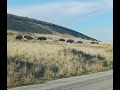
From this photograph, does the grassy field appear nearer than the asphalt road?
No

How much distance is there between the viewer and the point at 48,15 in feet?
5.53

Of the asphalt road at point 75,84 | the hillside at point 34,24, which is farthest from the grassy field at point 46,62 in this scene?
the hillside at point 34,24

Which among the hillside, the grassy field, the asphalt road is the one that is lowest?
the asphalt road

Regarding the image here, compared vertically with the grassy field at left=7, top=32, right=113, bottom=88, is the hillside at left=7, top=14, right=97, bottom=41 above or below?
above

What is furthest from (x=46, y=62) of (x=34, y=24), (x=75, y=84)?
(x=34, y=24)

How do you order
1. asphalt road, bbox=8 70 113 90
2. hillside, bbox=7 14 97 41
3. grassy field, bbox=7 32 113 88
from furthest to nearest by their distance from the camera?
grassy field, bbox=7 32 113 88 < asphalt road, bbox=8 70 113 90 < hillside, bbox=7 14 97 41

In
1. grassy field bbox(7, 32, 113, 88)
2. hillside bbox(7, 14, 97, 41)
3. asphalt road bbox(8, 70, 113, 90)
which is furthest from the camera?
grassy field bbox(7, 32, 113, 88)

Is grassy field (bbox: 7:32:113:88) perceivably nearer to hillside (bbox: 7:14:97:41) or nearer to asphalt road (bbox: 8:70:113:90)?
asphalt road (bbox: 8:70:113:90)

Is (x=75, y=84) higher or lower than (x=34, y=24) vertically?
lower

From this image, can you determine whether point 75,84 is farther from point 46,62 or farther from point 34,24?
point 34,24

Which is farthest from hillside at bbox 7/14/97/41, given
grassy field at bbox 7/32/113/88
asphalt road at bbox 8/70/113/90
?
asphalt road at bbox 8/70/113/90

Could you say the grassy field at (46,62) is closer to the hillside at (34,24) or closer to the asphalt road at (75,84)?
the asphalt road at (75,84)
